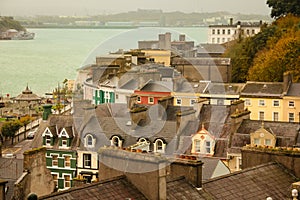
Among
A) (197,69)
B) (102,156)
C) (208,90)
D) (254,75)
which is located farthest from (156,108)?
(197,69)

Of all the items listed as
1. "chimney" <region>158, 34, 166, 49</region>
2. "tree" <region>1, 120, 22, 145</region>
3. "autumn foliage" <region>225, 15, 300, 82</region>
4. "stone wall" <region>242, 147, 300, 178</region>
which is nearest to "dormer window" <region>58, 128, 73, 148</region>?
"stone wall" <region>242, 147, 300, 178</region>

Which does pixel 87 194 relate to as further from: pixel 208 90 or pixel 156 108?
pixel 208 90

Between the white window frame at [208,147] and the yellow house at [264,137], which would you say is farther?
the white window frame at [208,147]

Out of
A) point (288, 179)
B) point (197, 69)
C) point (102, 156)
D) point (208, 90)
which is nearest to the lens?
point (102, 156)

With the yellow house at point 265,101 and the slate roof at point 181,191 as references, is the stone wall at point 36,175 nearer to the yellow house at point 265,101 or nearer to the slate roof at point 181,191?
the slate roof at point 181,191

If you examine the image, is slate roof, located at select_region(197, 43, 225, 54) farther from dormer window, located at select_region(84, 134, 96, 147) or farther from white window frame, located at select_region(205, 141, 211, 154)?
white window frame, located at select_region(205, 141, 211, 154)

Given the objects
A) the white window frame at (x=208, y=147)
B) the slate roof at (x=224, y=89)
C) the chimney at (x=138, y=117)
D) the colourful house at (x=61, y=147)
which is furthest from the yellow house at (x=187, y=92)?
the white window frame at (x=208, y=147)

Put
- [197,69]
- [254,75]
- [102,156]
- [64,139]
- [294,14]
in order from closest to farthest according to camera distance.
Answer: [102,156]
[64,139]
[254,75]
[197,69]
[294,14]
